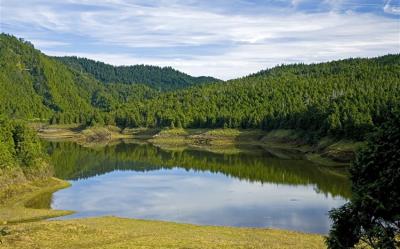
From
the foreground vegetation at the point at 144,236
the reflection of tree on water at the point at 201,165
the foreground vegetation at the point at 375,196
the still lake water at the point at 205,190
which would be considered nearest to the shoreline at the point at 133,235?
the foreground vegetation at the point at 144,236

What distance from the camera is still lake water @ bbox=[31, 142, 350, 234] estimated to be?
A: 69688mm

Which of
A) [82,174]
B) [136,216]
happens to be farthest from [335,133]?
[136,216]

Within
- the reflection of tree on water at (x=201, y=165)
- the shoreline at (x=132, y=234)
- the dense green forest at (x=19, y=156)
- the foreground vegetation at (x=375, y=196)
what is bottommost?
the reflection of tree on water at (x=201, y=165)

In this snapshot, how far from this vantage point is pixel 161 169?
13312 centimetres

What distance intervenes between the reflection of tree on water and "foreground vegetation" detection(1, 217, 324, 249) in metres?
36.1

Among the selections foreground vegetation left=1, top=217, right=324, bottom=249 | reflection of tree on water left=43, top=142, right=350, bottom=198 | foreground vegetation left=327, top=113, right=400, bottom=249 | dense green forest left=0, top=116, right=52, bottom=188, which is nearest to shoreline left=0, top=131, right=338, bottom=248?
foreground vegetation left=1, top=217, right=324, bottom=249

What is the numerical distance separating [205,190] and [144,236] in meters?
47.1

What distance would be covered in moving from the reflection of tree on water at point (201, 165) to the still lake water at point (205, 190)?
216mm

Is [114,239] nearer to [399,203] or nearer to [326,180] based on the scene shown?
[399,203]

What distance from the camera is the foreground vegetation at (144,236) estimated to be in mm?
43219

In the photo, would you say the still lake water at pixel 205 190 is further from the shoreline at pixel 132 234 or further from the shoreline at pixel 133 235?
the shoreline at pixel 133 235

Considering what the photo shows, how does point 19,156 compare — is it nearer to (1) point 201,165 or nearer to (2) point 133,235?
(2) point 133,235

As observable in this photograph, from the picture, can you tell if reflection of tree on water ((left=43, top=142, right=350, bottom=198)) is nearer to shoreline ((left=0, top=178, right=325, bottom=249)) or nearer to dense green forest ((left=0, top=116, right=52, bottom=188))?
dense green forest ((left=0, top=116, right=52, bottom=188))

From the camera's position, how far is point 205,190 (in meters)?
95.4
